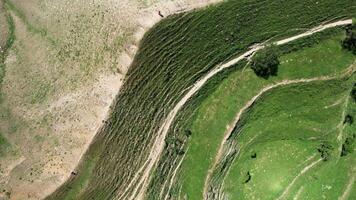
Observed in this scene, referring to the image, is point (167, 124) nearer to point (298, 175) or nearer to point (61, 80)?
point (61, 80)

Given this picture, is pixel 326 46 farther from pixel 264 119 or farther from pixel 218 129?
pixel 218 129

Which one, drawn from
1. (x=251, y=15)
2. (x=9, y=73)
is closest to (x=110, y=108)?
(x=9, y=73)

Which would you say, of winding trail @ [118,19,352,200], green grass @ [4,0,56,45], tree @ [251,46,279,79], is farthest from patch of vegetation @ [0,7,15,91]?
tree @ [251,46,279,79]

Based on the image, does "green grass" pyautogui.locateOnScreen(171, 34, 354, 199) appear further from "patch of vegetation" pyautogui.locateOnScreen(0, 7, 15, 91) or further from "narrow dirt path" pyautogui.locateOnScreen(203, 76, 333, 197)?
"patch of vegetation" pyautogui.locateOnScreen(0, 7, 15, 91)

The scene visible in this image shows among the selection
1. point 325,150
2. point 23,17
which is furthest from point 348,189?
point 23,17

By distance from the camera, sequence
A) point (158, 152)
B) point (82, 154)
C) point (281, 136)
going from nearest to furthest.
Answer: point (82, 154)
point (158, 152)
point (281, 136)

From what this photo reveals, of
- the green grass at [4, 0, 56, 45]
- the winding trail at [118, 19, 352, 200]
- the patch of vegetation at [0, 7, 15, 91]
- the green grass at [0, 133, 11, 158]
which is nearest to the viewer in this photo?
the green grass at [0, 133, 11, 158]
